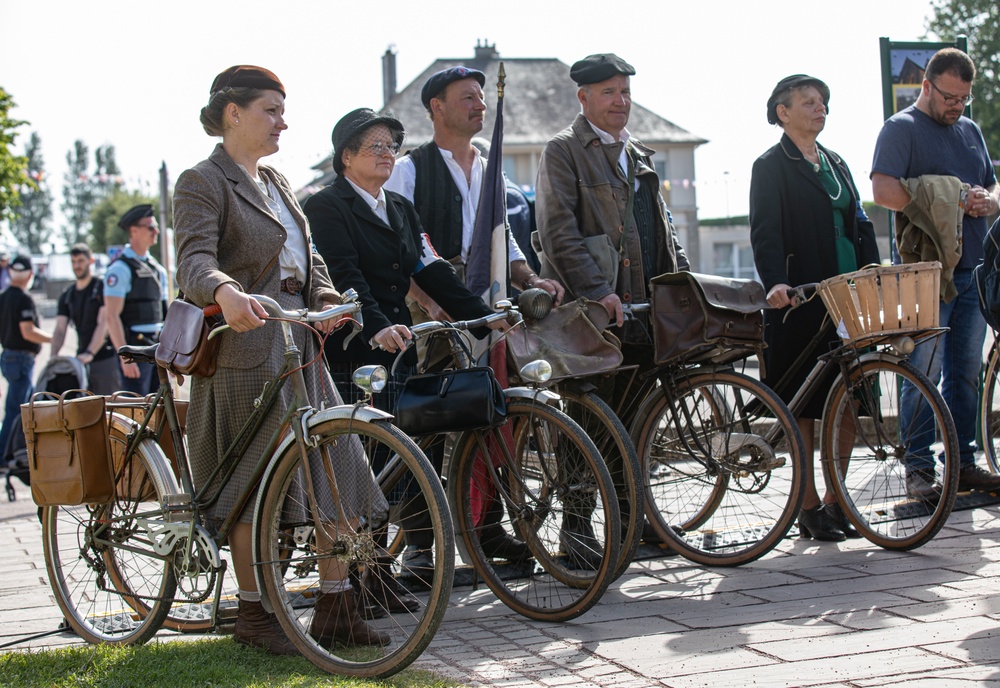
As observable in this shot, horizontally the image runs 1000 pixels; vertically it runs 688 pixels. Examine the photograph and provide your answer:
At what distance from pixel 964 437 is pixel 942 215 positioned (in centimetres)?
133

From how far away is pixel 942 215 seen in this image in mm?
6773

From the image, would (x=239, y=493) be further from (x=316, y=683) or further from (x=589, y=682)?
(x=589, y=682)

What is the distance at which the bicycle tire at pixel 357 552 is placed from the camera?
397 centimetres

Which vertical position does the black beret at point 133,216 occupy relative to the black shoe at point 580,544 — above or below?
above

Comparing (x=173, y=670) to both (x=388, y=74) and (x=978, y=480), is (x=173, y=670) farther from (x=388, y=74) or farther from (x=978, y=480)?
(x=388, y=74)

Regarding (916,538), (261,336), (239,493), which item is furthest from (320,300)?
(916,538)

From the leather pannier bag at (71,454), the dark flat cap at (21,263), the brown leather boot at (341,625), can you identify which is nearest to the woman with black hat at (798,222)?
the brown leather boot at (341,625)

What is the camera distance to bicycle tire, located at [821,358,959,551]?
19.6ft

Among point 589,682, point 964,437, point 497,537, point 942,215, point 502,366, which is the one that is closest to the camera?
point 589,682

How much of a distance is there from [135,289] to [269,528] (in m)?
6.69

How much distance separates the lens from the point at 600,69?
6254mm

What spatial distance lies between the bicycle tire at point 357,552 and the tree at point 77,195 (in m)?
170

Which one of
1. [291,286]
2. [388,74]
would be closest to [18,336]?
[291,286]

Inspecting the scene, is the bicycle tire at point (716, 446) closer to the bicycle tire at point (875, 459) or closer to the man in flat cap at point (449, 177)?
the bicycle tire at point (875, 459)
